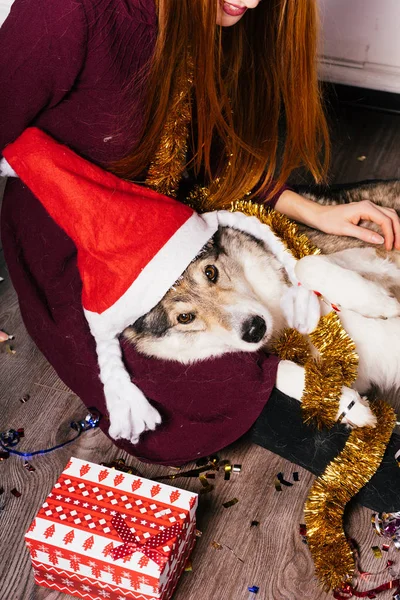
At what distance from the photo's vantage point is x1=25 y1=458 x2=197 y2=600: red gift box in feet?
4.39

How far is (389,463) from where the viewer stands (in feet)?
4.99

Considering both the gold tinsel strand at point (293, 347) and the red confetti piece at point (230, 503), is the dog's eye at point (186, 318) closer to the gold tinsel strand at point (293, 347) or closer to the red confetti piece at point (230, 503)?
the gold tinsel strand at point (293, 347)

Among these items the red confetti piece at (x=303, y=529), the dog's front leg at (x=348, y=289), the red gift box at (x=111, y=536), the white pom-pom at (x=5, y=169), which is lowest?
the red confetti piece at (x=303, y=529)

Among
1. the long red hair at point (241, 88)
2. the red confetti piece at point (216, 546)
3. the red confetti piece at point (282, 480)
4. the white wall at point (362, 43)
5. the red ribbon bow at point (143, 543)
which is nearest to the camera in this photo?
the red ribbon bow at point (143, 543)

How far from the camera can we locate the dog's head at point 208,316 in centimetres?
147

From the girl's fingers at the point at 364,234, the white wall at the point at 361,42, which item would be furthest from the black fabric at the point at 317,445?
the white wall at the point at 361,42

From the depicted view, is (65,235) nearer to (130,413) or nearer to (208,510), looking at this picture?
(130,413)

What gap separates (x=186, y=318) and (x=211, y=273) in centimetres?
11

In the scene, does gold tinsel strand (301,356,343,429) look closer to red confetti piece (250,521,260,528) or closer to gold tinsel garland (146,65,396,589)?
gold tinsel garland (146,65,396,589)

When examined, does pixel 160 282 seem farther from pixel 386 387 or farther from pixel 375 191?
pixel 375 191

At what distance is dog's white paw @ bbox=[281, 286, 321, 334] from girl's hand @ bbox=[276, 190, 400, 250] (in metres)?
0.20

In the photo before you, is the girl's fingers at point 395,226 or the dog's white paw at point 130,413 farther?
the girl's fingers at point 395,226

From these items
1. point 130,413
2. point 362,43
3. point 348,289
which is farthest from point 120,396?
point 362,43

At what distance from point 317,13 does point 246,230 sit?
0.49m
